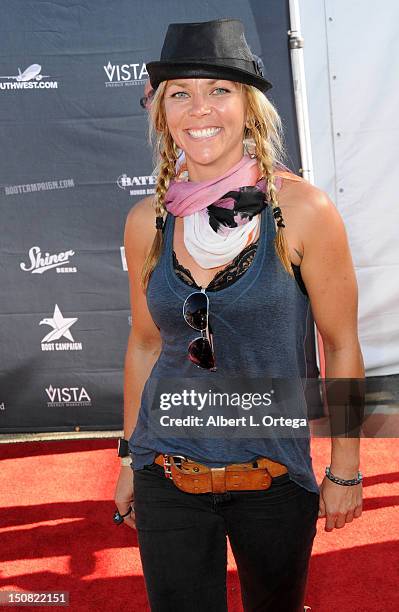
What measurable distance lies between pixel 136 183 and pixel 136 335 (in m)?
3.22

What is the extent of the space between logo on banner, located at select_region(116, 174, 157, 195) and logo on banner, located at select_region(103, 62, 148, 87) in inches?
25.1

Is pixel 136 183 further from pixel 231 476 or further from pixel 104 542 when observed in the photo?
pixel 231 476

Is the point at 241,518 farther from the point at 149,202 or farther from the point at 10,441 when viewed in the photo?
the point at 10,441

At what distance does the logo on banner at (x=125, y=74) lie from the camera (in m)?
5.25

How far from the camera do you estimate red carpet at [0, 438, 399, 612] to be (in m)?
3.49

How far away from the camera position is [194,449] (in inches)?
78.2

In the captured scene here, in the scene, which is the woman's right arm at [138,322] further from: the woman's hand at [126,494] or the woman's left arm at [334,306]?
the woman's left arm at [334,306]

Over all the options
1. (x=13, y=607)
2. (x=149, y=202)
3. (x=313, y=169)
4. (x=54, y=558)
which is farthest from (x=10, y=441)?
(x=149, y=202)

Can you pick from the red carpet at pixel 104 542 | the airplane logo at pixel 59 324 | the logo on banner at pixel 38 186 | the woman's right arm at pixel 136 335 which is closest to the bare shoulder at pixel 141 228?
the woman's right arm at pixel 136 335

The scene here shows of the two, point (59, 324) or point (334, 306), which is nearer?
point (334, 306)

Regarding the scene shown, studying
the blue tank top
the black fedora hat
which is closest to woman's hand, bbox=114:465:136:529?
the blue tank top

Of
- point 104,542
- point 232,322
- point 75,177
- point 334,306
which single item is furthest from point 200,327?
point 75,177

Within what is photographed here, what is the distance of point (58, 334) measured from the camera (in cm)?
562

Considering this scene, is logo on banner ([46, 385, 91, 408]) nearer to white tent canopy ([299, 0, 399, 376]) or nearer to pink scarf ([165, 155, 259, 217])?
white tent canopy ([299, 0, 399, 376])
